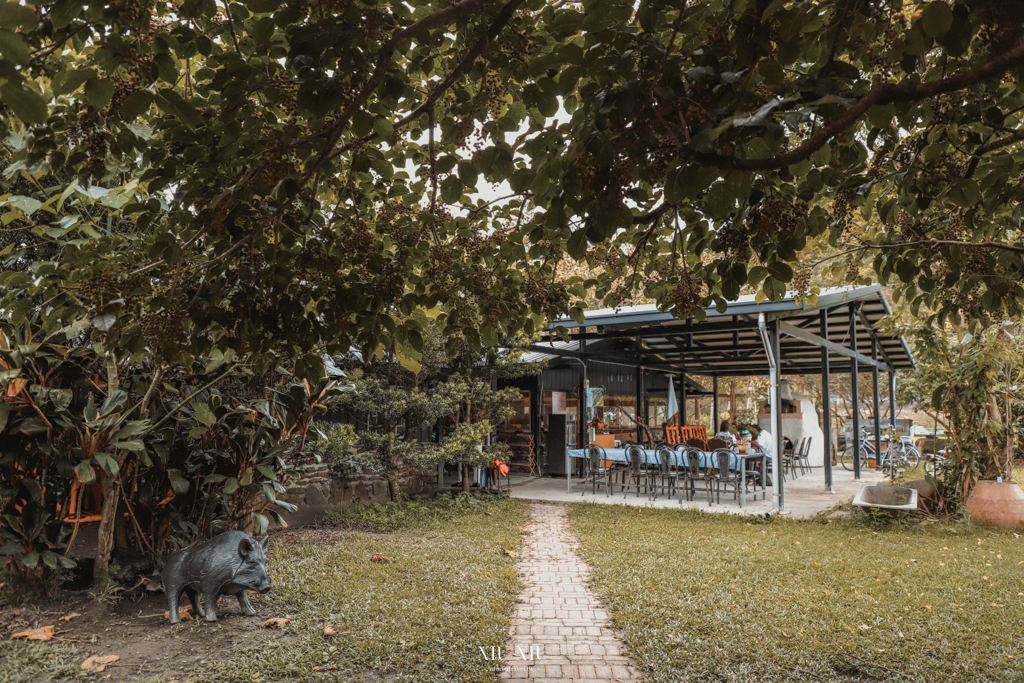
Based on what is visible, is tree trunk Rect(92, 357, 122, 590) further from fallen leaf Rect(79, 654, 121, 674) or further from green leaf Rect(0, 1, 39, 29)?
green leaf Rect(0, 1, 39, 29)

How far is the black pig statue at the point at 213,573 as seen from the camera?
4.41 metres

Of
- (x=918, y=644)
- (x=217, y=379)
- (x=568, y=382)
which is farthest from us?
(x=568, y=382)

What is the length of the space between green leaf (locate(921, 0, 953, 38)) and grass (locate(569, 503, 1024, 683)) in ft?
10.9

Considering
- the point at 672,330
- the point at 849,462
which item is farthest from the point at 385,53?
the point at 849,462

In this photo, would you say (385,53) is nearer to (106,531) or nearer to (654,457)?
(106,531)

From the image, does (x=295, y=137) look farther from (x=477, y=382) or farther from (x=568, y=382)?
(x=568, y=382)

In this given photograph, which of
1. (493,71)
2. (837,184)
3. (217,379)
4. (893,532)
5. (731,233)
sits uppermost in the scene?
(493,71)

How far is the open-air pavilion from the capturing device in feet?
32.9

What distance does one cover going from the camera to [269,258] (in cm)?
265

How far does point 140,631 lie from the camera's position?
4289 millimetres

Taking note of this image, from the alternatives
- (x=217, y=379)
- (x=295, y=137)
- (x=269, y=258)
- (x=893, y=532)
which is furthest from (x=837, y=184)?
(x=893, y=532)

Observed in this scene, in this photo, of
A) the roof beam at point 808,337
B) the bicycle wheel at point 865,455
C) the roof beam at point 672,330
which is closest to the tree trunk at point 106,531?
the roof beam at point 672,330

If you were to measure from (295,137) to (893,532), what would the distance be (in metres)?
8.38

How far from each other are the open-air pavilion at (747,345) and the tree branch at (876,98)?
550 centimetres
